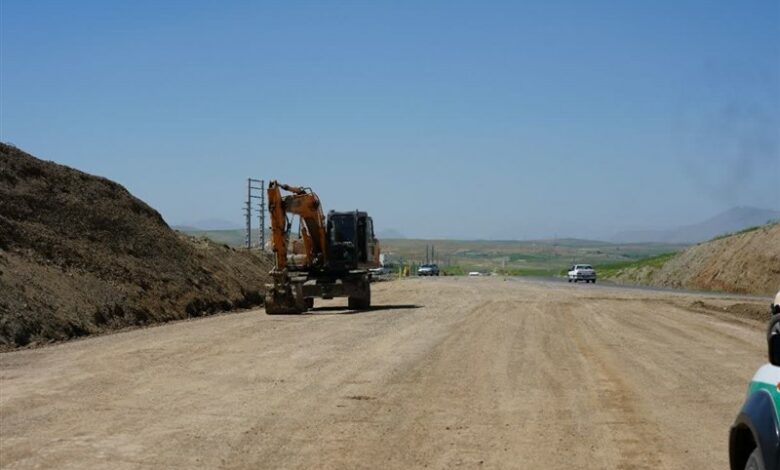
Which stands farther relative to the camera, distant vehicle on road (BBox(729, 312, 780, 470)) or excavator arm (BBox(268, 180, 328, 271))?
excavator arm (BBox(268, 180, 328, 271))

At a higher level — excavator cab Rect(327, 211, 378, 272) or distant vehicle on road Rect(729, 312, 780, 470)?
excavator cab Rect(327, 211, 378, 272)

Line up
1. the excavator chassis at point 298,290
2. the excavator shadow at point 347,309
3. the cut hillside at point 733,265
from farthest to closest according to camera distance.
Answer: the cut hillside at point 733,265
the excavator shadow at point 347,309
the excavator chassis at point 298,290

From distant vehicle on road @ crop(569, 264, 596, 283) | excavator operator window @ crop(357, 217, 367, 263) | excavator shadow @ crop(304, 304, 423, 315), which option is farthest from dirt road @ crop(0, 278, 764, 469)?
distant vehicle on road @ crop(569, 264, 596, 283)

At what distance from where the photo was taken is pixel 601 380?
15.3 meters

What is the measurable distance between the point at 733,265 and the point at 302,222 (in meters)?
37.9

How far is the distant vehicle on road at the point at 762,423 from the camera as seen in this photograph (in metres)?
5.59

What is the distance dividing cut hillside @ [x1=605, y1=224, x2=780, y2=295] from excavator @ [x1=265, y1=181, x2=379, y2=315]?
28.9 m

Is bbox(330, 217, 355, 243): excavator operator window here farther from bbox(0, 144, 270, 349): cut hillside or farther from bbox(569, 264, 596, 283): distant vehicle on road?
bbox(569, 264, 596, 283): distant vehicle on road

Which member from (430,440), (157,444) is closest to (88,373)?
(157,444)

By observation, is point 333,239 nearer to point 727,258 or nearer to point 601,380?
point 601,380

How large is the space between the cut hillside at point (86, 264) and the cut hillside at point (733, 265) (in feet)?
99.8

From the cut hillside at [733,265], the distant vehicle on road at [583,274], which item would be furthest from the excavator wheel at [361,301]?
the distant vehicle on road at [583,274]

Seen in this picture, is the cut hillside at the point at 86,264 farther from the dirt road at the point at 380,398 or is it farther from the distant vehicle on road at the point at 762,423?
the distant vehicle on road at the point at 762,423

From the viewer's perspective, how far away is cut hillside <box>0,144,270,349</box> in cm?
2475
